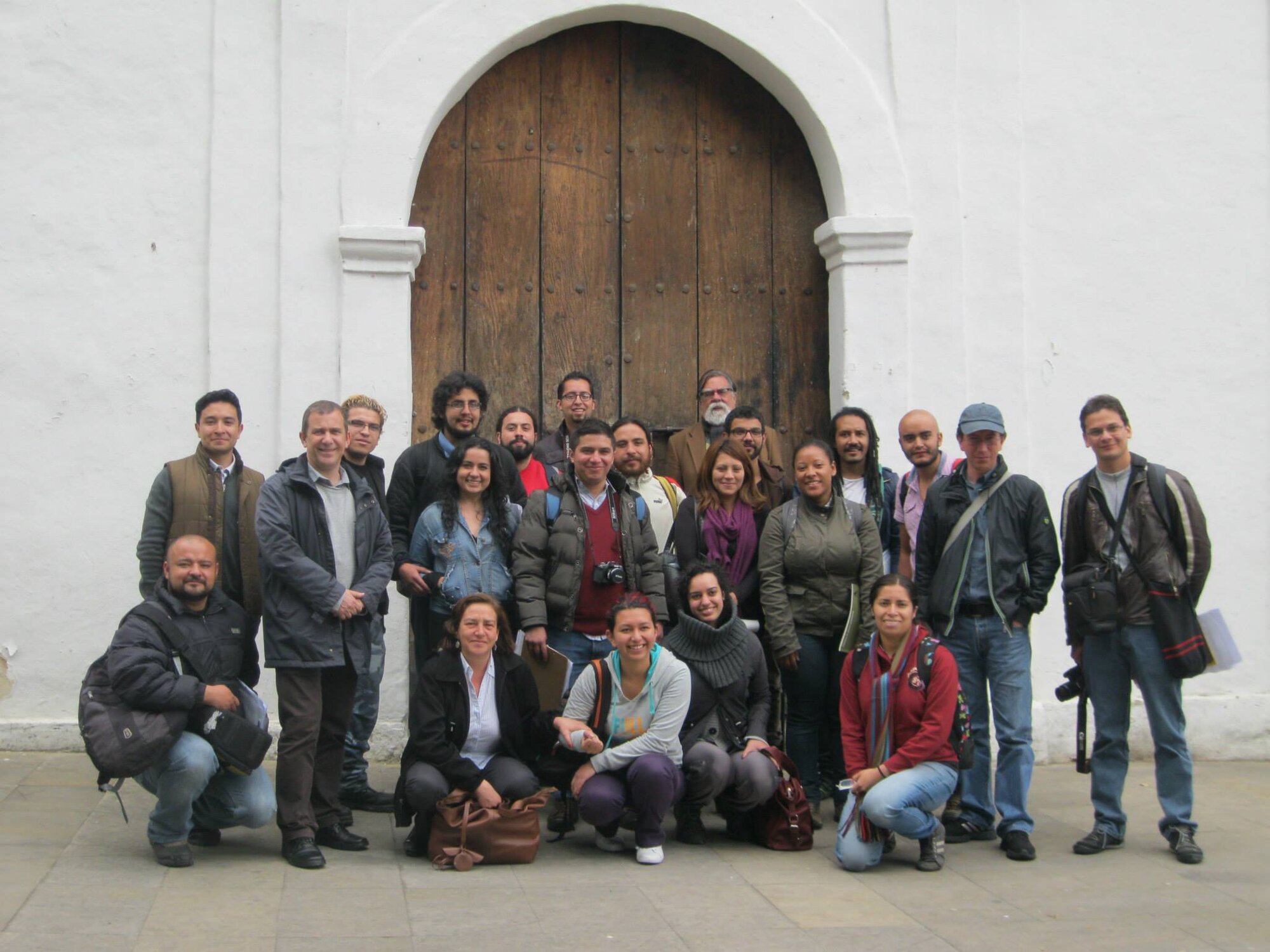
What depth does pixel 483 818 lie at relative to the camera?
458 centimetres

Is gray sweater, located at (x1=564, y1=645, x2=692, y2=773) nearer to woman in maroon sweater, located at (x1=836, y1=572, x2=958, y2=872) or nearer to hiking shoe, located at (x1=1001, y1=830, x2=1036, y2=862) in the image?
woman in maroon sweater, located at (x1=836, y1=572, x2=958, y2=872)

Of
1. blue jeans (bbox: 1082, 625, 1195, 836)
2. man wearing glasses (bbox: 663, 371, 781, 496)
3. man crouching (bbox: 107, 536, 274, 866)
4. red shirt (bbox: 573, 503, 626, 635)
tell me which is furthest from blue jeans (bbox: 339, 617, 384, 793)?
blue jeans (bbox: 1082, 625, 1195, 836)

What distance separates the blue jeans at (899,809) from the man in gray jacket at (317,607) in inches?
65.8

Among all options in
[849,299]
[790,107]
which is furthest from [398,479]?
[790,107]

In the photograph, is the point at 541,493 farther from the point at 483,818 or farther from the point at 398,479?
the point at 483,818

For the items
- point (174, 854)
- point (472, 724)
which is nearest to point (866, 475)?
point (472, 724)

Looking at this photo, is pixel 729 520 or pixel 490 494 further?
pixel 729 520

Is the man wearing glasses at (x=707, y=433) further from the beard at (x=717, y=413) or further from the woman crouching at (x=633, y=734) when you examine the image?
the woman crouching at (x=633, y=734)

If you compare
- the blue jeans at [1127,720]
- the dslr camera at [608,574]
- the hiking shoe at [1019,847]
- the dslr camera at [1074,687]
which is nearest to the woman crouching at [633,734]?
the dslr camera at [608,574]

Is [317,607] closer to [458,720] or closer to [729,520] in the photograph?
[458,720]

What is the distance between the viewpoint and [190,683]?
4.43m

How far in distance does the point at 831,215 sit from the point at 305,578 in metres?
3.29

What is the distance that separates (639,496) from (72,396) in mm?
2530

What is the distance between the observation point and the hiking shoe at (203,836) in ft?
15.6
